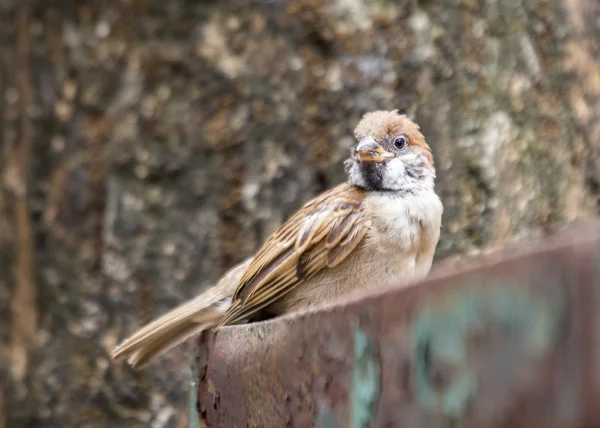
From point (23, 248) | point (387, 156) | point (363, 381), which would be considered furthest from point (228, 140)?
point (363, 381)

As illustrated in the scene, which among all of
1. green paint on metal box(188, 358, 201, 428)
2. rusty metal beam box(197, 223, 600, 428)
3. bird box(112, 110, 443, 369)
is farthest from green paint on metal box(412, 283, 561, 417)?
bird box(112, 110, 443, 369)

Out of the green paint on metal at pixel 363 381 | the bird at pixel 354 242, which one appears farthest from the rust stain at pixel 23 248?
the green paint on metal at pixel 363 381

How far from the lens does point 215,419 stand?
89.6 inches

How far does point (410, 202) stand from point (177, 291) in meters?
1.71

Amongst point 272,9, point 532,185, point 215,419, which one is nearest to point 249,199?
point 272,9

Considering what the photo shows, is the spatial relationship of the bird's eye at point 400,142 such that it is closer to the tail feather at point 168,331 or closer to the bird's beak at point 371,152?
the bird's beak at point 371,152

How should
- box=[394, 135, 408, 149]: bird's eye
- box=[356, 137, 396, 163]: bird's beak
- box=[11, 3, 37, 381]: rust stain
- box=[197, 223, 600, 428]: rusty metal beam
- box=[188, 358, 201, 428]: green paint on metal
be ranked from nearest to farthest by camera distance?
box=[197, 223, 600, 428]: rusty metal beam, box=[188, 358, 201, 428]: green paint on metal, box=[356, 137, 396, 163]: bird's beak, box=[394, 135, 408, 149]: bird's eye, box=[11, 3, 37, 381]: rust stain

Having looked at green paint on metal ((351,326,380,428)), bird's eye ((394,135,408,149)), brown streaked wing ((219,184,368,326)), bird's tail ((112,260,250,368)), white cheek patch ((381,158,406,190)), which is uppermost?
green paint on metal ((351,326,380,428))

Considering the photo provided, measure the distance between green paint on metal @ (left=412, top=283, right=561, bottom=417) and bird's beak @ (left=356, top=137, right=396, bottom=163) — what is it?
222 centimetres

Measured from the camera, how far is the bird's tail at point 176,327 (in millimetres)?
3477

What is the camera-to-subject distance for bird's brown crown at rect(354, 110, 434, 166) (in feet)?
11.4

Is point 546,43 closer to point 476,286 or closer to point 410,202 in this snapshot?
point 410,202

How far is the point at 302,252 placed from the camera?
3.36m

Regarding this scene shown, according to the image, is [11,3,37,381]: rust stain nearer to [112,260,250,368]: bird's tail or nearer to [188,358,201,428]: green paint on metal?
[112,260,250,368]: bird's tail
